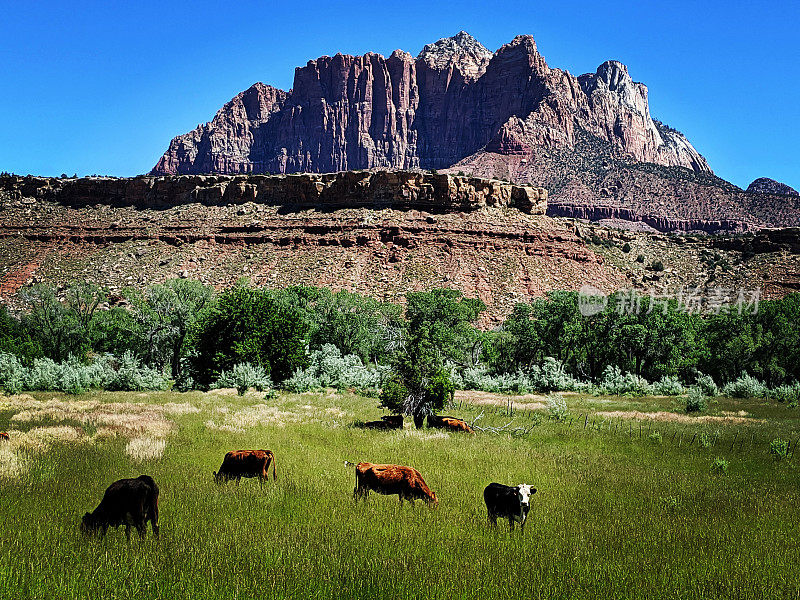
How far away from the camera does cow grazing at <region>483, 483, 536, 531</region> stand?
26.4 feet

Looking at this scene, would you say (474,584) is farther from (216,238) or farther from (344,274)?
(216,238)

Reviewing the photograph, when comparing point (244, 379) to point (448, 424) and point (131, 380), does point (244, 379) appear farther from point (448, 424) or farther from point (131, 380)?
point (448, 424)

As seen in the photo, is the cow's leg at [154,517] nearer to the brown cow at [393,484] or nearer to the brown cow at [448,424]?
the brown cow at [393,484]

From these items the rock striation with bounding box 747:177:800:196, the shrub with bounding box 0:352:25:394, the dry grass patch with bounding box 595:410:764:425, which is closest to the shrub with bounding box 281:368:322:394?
the shrub with bounding box 0:352:25:394

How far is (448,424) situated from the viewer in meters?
16.8

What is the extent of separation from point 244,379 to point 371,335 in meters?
16.7

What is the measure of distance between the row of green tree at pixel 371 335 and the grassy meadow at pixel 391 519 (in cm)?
1367

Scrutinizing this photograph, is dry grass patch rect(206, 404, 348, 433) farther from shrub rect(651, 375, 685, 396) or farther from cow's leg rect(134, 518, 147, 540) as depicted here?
shrub rect(651, 375, 685, 396)

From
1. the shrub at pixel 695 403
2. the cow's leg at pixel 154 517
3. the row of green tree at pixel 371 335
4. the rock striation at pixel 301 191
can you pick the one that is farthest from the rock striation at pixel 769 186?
the cow's leg at pixel 154 517

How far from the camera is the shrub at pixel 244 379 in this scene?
27.0 m

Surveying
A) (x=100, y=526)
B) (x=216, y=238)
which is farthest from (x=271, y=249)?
(x=100, y=526)

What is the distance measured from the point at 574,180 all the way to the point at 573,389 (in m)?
112

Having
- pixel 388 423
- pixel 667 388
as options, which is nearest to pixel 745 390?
pixel 667 388

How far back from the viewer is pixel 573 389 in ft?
115
